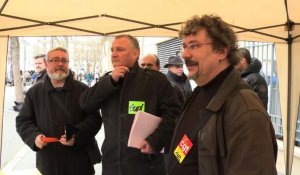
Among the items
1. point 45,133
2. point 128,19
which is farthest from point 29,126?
point 128,19

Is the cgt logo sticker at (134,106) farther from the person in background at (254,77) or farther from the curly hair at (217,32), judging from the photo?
the person in background at (254,77)

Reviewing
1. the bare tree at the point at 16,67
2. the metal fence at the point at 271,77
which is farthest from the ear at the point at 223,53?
the bare tree at the point at 16,67

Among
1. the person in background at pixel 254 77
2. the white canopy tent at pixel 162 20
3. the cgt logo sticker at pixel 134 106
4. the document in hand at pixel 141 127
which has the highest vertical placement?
the white canopy tent at pixel 162 20

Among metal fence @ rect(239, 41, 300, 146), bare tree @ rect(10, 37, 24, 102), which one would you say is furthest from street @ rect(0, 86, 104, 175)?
metal fence @ rect(239, 41, 300, 146)

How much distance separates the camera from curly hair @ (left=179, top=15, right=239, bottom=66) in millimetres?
1597

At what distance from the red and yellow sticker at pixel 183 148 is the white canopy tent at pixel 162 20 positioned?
1976 millimetres

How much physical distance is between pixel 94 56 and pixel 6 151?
26.0m

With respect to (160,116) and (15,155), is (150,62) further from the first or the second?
(15,155)

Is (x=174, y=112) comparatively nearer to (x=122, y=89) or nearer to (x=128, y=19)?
(x=122, y=89)

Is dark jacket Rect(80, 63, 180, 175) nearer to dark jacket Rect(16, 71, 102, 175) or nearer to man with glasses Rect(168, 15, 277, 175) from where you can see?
dark jacket Rect(16, 71, 102, 175)

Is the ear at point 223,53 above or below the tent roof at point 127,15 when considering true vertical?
below

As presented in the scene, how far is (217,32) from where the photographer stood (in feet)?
5.25

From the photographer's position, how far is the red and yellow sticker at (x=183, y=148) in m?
1.59

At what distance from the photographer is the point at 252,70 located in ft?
14.5
